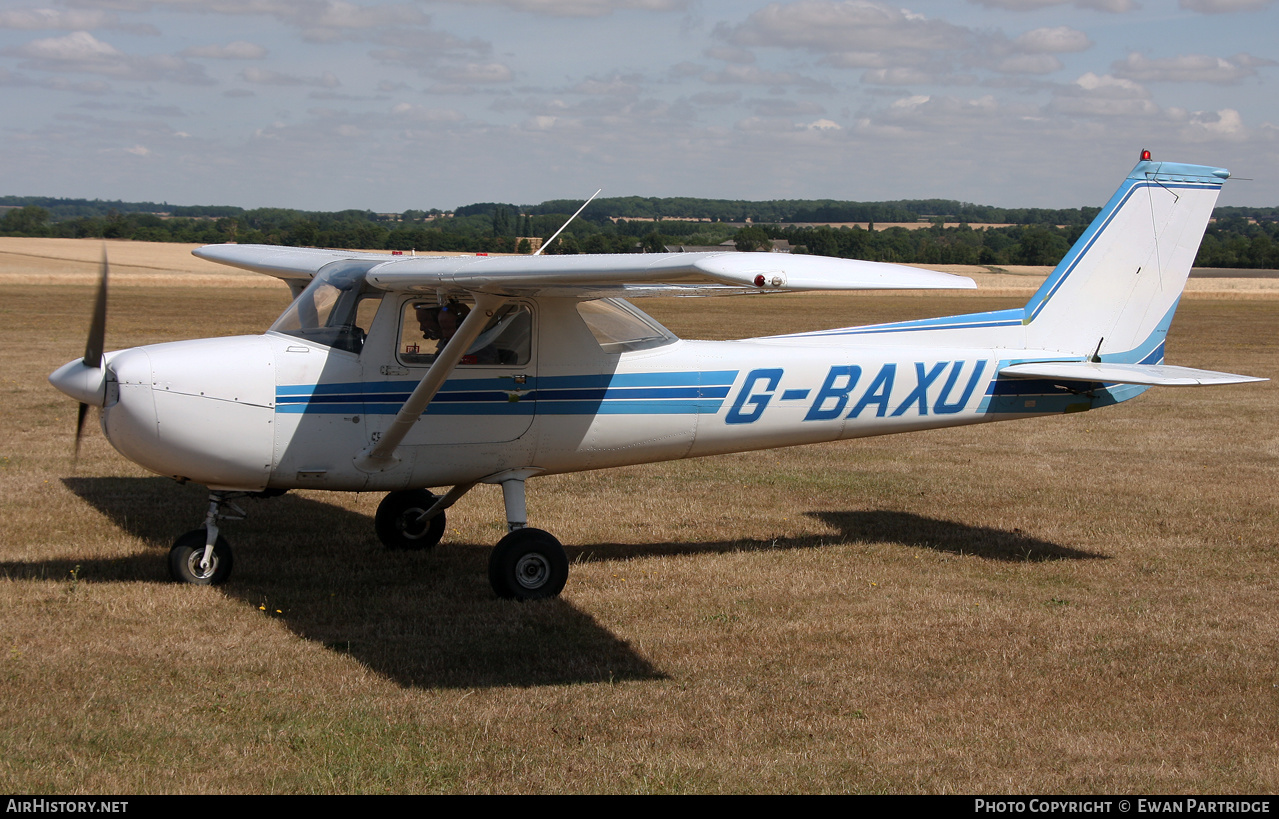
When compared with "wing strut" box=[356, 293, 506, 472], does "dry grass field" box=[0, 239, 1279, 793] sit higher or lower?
lower

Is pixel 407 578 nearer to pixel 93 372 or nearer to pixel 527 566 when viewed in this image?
pixel 527 566

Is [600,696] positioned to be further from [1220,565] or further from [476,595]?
[1220,565]

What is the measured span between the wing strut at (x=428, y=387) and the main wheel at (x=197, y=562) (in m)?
1.18

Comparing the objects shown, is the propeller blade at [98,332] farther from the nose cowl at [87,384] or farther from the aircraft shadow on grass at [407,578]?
the aircraft shadow on grass at [407,578]

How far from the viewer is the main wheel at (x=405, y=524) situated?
833 cm

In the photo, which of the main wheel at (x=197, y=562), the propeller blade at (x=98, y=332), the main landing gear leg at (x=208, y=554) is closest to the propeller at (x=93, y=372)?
the propeller blade at (x=98, y=332)

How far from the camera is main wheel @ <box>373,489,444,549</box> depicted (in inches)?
328

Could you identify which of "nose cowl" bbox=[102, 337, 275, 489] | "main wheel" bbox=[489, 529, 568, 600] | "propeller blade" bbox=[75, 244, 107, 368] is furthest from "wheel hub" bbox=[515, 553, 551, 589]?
"propeller blade" bbox=[75, 244, 107, 368]

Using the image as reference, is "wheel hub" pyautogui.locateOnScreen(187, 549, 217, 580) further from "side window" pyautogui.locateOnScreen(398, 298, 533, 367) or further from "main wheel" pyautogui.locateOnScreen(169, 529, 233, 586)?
"side window" pyautogui.locateOnScreen(398, 298, 533, 367)

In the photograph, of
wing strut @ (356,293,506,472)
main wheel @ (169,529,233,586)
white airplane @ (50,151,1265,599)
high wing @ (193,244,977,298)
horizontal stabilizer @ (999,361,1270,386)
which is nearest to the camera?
high wing @ (193,244,977,298)

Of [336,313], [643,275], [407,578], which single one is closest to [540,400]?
[336,313]

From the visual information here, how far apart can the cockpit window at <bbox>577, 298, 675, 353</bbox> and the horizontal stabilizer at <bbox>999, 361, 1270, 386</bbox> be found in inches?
111

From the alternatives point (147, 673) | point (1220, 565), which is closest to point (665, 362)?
point (147, 673)

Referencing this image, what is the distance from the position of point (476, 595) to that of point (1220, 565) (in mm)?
5522
